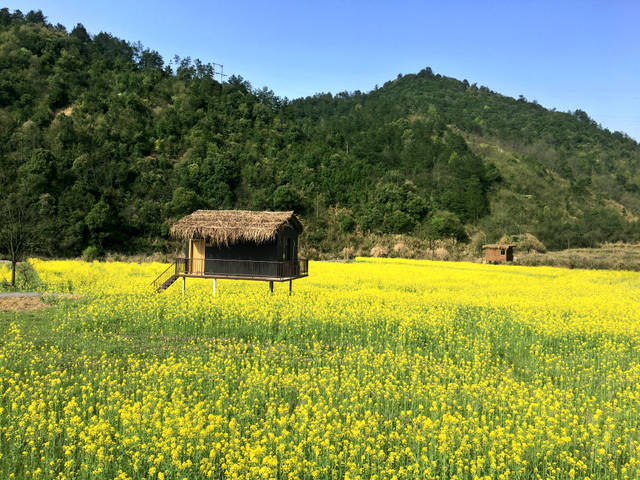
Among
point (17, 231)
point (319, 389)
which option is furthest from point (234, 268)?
point (319, 389)

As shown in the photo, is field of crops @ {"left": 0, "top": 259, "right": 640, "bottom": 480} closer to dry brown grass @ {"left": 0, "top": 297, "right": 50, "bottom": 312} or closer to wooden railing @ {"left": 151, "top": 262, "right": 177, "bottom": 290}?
dry brown grass @ {"left": 0, "top": 297, "right": 50, "bottom": 312}

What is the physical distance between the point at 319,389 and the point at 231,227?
13.5 metres

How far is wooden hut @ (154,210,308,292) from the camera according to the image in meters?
19.9

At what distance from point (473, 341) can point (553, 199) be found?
74.4m

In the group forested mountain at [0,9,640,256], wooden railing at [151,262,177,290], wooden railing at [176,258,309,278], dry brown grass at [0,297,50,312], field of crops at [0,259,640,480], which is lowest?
field of crops at [0,259,640,480]

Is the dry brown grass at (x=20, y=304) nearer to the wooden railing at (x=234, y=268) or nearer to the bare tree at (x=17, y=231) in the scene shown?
the bare tree at (x=17, y=231)

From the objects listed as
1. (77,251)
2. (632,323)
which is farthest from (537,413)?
(77,251)

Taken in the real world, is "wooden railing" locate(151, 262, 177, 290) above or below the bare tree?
below

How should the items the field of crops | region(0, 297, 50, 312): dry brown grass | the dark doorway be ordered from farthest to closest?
the dark doorway
region(0, 297, 50, 312): dry brown grass
the field of crops

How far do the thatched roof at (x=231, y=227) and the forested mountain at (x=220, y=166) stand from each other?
28586mm

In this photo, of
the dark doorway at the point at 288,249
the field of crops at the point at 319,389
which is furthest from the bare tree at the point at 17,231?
the dark doorway at the point at 288,249

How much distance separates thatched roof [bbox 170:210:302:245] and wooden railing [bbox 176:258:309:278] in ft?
3.28

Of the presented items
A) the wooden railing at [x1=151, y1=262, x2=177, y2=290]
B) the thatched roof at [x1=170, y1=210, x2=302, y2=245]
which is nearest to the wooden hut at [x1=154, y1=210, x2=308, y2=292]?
the thatched roof at [x1=170, y1=210, x2=302, y2=245]

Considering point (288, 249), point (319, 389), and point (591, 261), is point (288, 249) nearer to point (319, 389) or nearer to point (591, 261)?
point (319, 389)
